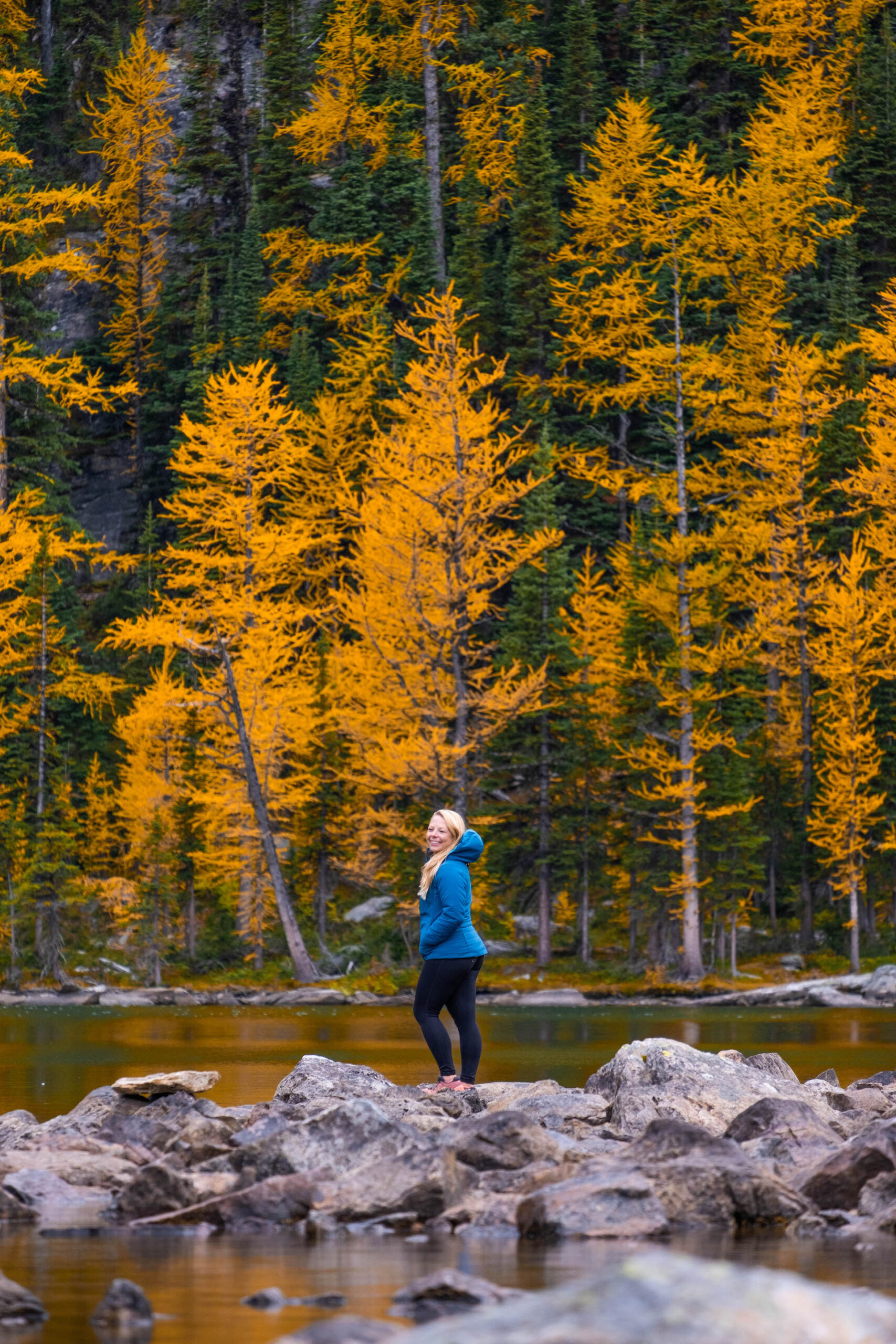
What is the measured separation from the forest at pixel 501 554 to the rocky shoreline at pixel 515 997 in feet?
4.77

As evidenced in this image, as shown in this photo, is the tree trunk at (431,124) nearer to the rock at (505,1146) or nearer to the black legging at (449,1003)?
the black legging at (449,1003)

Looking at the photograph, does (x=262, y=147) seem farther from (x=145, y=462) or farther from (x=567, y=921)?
(x=567, y=921)

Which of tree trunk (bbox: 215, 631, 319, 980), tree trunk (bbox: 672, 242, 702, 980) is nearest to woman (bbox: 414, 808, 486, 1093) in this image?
tree trunk (bbox: 215, 631, 319, 980)

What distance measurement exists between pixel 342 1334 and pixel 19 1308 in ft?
4.61

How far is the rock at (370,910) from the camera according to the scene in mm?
35562

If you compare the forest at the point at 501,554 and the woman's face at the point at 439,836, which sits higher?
the forest at the point at 501,554

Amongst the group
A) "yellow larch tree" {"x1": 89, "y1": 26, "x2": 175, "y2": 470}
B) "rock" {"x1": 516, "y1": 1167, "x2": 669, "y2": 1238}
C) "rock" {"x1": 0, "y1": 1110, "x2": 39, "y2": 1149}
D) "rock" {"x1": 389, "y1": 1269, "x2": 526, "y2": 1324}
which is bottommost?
"rock" {"x1": 0, "y1": 1110, "x2": 39, "y2": 1149}

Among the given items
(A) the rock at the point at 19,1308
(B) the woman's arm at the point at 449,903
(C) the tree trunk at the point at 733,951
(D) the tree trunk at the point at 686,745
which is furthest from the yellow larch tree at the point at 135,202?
(A) the rock at the point at 19,1308

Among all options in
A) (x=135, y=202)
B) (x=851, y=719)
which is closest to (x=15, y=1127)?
(x=851, y=719)

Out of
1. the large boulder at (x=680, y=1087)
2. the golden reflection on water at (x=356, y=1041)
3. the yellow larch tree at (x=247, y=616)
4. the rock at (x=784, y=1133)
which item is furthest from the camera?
the yellow larch tree at (x=247, y=616)

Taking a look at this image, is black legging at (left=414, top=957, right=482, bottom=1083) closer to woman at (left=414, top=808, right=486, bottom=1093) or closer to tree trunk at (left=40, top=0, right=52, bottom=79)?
woman at (left=414, top=808, right=486, bottom=1093)

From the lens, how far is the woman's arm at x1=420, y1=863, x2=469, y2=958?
378 inches

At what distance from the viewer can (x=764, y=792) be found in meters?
35.1

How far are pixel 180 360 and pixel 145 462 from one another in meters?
3.88
